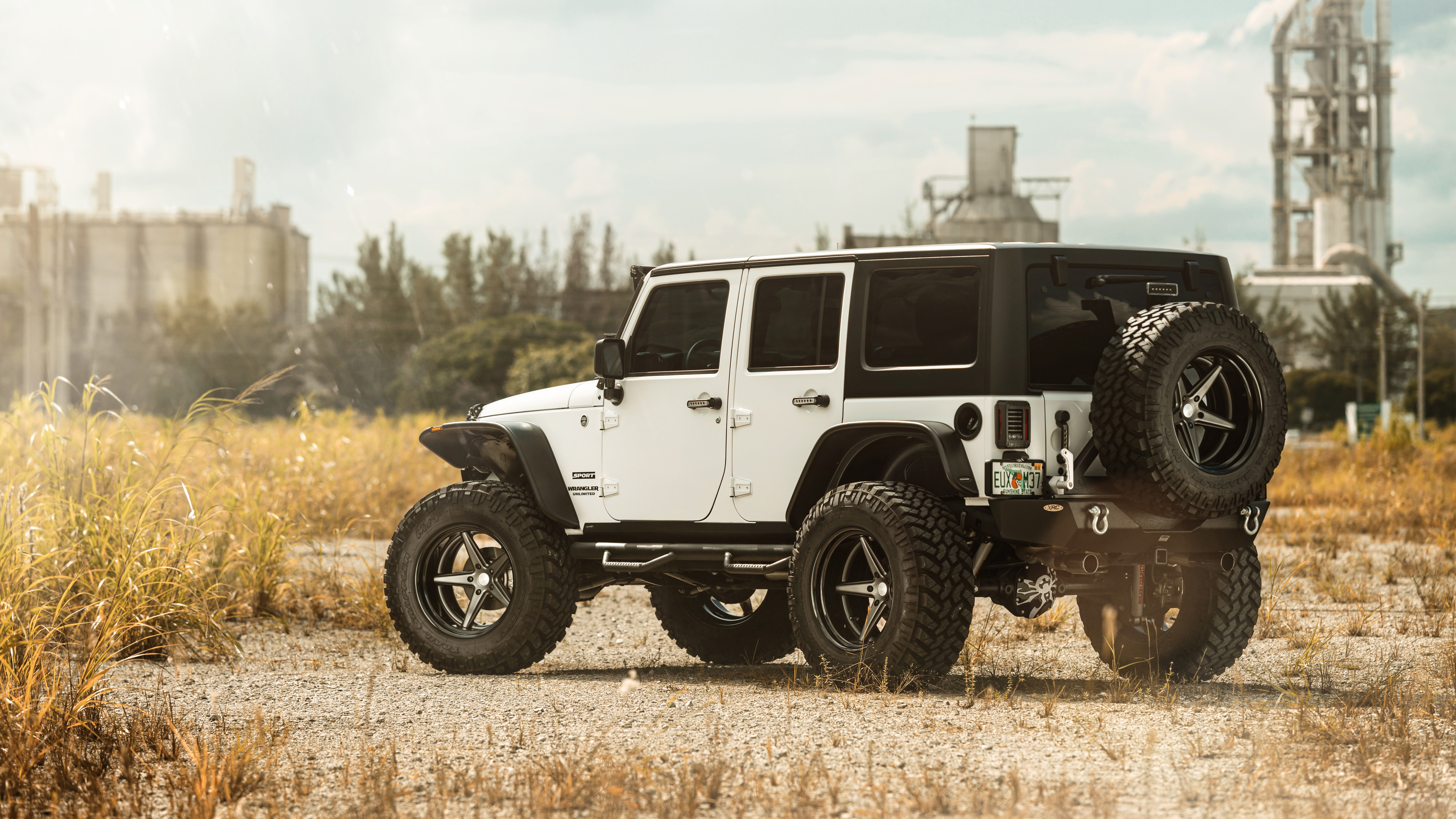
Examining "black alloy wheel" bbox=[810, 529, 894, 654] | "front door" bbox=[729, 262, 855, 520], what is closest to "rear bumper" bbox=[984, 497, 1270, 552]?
"black alloy wheel" bbox=[810, 529, 894, 654]

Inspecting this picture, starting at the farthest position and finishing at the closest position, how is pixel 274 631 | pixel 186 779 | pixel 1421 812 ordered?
pixel 274 631 < pixel 186 779 < pixel 1421 812

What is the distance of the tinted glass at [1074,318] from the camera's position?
7.09 meters

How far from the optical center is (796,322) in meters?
7.84

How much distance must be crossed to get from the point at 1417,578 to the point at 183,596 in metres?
9.55

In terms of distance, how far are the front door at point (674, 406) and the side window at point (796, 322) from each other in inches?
6.4

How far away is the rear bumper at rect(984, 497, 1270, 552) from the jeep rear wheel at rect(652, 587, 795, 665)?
250 cm

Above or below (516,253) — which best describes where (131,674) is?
below

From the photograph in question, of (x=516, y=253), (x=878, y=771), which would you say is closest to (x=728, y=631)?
(x=878, y=771)

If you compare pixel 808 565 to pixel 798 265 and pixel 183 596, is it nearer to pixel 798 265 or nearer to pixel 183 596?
pixel 798 265

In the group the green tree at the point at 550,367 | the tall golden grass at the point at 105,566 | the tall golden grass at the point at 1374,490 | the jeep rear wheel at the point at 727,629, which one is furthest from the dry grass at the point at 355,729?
the green tree at the point at 550,367

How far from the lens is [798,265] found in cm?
787

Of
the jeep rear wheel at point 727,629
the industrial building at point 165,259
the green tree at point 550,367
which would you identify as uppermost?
the industrial building at point 165,259

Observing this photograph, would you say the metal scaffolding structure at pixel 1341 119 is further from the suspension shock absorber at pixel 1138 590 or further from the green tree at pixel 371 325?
the suspension shock absorber at pixel 1138 590

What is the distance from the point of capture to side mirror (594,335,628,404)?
27.2 feet
